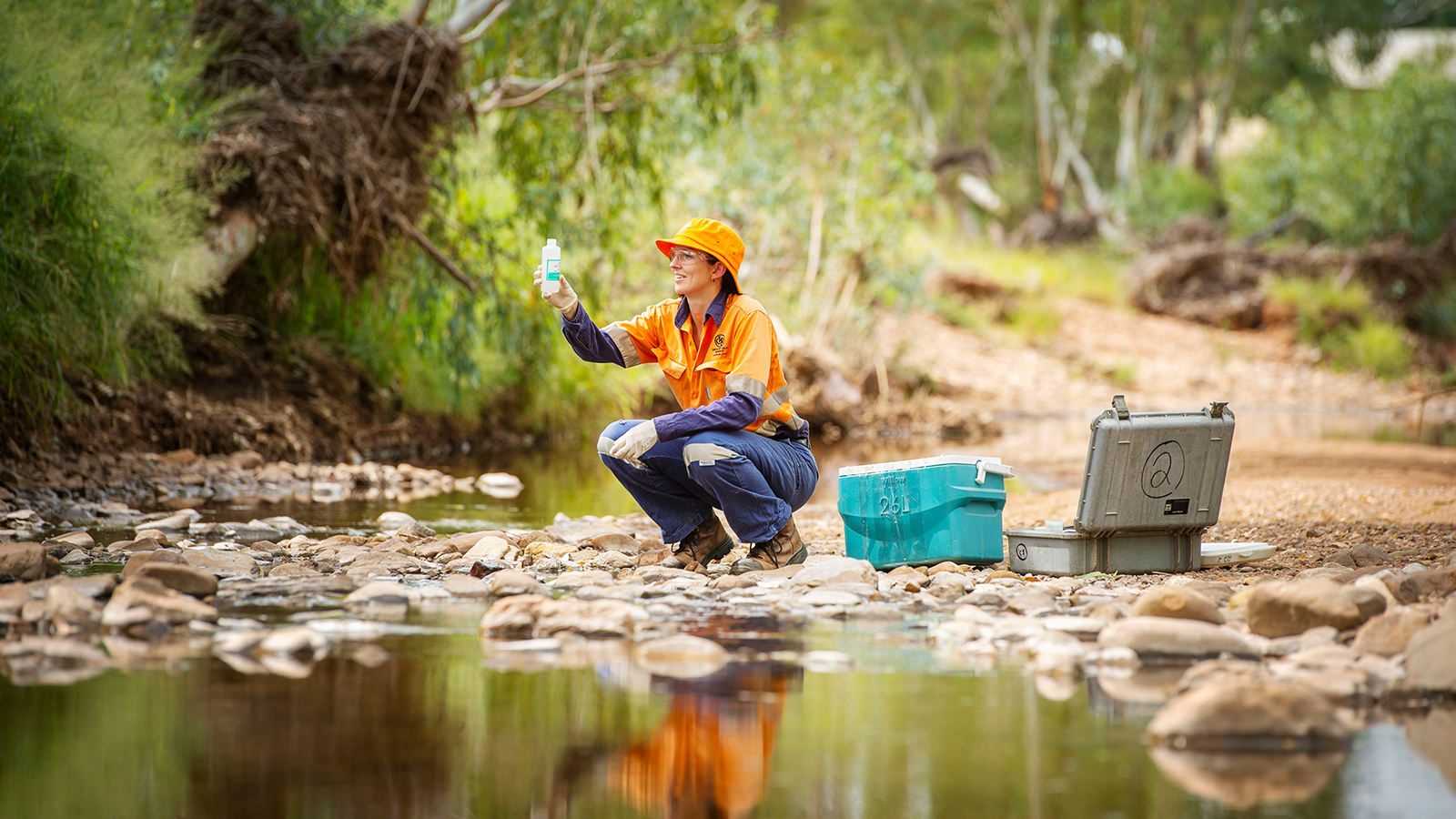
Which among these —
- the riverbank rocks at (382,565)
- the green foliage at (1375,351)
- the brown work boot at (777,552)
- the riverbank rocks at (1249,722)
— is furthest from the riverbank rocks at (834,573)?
the green foliage at (1375,351)

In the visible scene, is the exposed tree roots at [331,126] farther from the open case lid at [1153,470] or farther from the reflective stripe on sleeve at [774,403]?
the open case lid at [1153,470]

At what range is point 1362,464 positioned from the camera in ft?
33.1

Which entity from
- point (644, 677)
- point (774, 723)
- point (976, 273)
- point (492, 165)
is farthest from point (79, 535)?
point (976, 273)

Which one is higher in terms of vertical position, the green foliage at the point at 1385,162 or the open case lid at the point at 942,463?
the green foliage at the point at 1385,162

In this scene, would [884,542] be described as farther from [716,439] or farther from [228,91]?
[228,91]

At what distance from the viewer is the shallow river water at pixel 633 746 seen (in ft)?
8.37

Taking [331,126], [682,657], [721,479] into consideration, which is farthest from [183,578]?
[331,126]

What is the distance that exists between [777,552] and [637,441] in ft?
2.67

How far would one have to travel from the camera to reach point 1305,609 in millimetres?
3893

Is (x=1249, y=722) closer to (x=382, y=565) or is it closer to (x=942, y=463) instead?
(x=942, y=463)

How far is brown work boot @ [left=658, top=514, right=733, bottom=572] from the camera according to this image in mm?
5461

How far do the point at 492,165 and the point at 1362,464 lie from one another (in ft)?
26.3

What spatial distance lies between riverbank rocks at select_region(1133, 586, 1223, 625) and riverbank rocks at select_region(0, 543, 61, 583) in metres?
3.80

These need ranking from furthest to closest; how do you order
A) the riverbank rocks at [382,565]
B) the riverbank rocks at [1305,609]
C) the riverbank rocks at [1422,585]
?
the riverbank rocks at [382,565], the riverbank rocks at [1422,585], the riverbank rocks at [1305,609]
